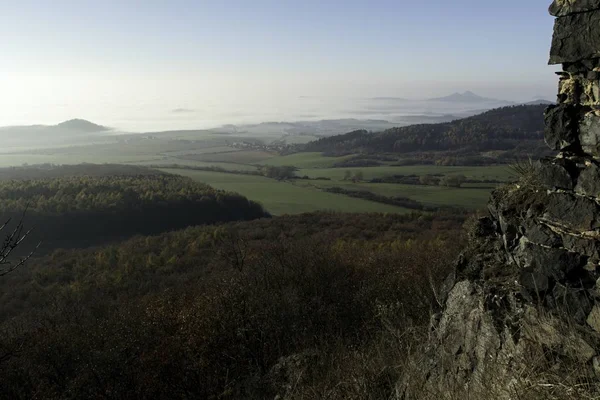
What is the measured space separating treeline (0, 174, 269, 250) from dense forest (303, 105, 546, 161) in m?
52.8

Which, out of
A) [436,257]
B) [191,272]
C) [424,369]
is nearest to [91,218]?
[191,272]

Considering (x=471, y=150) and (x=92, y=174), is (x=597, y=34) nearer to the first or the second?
(x=92, y=174)

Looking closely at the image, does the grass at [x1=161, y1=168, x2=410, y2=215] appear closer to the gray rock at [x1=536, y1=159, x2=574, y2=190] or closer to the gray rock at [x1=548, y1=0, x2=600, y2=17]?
the gray rock at [x1=536, y1=159, x2=574, y2=190]

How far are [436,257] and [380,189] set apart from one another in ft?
116

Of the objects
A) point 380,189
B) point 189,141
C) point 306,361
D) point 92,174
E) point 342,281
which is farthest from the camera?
point 189,141

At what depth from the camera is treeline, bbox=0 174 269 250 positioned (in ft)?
149

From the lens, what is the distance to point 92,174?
235ft

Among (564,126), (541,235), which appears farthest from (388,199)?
(564,126)

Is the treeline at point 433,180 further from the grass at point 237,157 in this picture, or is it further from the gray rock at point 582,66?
the gray rock at point 582,66

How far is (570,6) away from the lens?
4.66 m

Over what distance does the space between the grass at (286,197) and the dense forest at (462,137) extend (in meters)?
39.8

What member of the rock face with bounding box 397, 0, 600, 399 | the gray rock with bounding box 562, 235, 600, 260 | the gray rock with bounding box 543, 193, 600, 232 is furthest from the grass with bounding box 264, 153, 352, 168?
the gray rock with bounding box 562, 235, 600, 260

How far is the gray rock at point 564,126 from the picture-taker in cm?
476

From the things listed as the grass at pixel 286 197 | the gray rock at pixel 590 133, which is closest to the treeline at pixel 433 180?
the grass at pixel 286 197
